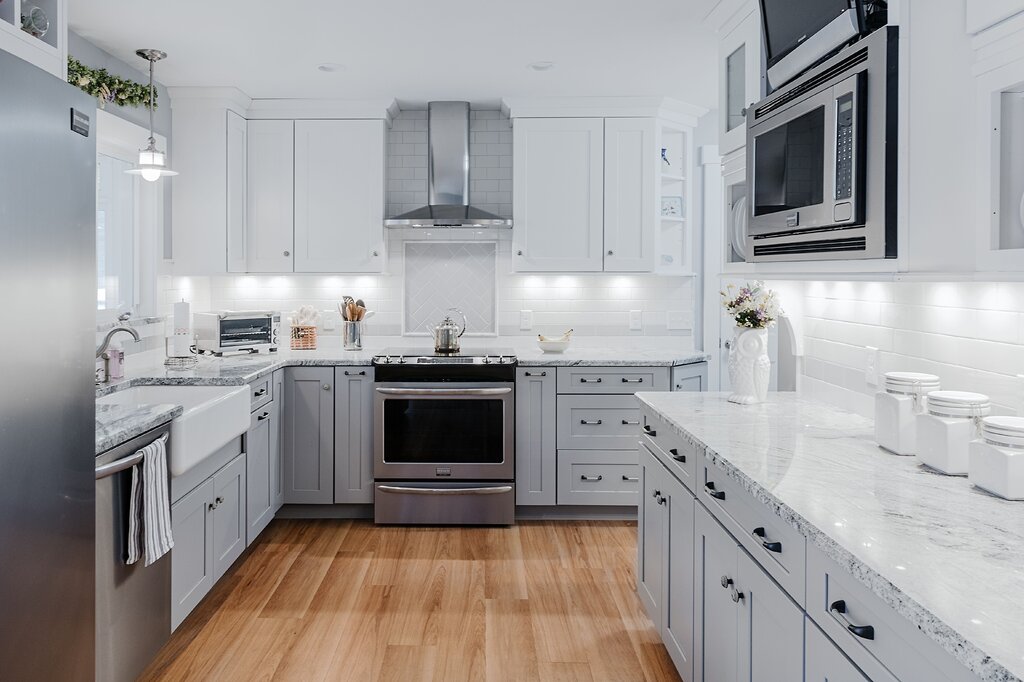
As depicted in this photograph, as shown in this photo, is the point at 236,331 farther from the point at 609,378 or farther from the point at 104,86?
the point at 609,378

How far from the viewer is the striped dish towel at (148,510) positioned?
2.26 metres

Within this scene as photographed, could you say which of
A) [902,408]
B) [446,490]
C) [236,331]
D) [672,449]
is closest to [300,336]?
[236,331]

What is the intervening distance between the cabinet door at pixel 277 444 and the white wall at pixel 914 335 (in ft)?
8.82

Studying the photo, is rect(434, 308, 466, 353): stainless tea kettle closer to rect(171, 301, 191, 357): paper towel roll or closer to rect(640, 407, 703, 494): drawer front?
rect(171, 301, 191, 357): paper towel roll

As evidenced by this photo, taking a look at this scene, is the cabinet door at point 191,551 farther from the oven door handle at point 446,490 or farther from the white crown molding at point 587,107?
the white crown molding at point 587,107

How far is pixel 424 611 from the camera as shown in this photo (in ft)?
10.0

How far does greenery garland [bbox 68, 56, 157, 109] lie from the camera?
304 centimetres

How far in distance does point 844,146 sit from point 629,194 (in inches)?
105

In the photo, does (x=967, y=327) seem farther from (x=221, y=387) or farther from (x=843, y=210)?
(x=221, y=387)

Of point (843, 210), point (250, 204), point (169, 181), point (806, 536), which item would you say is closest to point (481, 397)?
point (250, 204)

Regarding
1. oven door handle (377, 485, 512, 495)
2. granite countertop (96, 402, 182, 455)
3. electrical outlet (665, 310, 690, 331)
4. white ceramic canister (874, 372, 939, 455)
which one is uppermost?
electrical outlet (665, 310, 690, 331)

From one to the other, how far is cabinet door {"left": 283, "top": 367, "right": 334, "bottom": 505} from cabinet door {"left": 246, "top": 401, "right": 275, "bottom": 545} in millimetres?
234

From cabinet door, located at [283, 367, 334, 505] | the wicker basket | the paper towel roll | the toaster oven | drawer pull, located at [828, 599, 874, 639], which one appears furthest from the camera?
the wicker basket

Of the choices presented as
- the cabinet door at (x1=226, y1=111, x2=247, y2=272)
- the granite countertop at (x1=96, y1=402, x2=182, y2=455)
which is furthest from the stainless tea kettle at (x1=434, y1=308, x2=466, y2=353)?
the granite countertop at (x1=96, y1=402, x2=182, y2=455)
